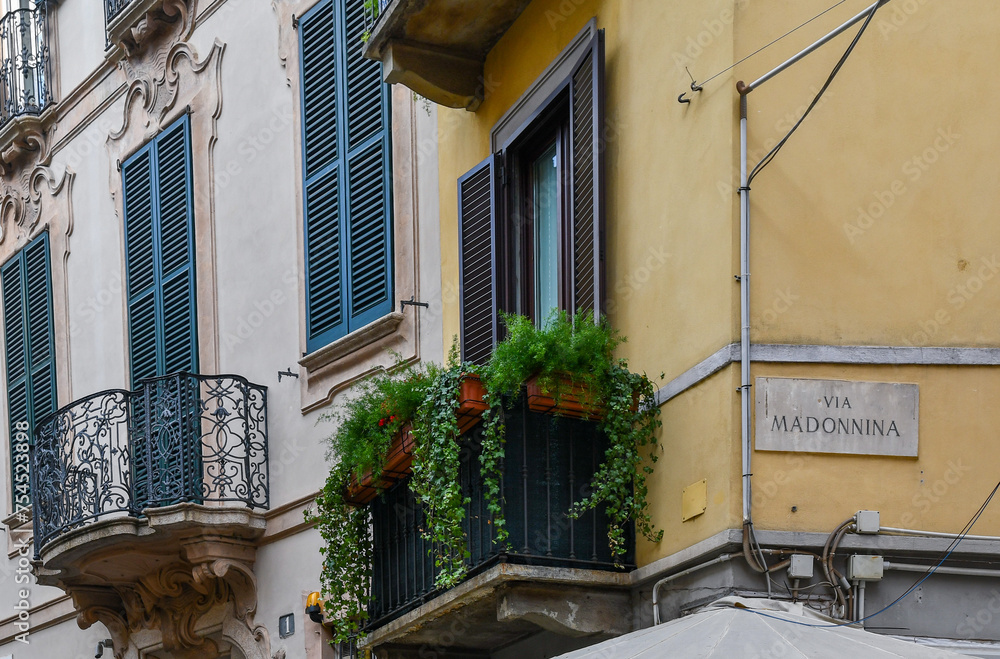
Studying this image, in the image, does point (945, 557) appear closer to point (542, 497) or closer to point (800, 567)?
point (800, 567)

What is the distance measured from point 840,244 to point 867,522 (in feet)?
4.23

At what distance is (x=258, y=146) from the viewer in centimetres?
1249

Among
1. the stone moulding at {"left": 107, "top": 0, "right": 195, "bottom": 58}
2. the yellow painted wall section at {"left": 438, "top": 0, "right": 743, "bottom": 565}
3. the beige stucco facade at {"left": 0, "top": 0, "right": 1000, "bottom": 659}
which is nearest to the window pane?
the beige stucco facade at {"left": 0, "top": 0, "right": 1000, "bottom": 659}

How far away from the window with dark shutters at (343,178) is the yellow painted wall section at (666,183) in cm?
256

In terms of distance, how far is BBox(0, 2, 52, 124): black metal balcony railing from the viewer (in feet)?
53.9

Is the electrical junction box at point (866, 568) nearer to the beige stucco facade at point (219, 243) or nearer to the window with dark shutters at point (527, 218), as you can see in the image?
the window with dark shutters at point (527, 218)

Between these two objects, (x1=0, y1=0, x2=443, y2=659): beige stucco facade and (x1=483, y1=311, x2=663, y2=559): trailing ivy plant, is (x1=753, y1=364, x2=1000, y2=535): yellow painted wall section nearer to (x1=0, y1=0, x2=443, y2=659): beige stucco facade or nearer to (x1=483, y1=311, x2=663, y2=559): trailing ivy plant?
(x1=483, y1=311, x2=663, y2=559): trailing ivy plant

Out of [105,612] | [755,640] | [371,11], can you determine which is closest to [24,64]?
[105,612]

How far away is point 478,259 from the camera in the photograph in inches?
381

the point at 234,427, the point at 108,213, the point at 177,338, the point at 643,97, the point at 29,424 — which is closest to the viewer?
the point at 643,97

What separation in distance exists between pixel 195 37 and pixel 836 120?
7.73 metres

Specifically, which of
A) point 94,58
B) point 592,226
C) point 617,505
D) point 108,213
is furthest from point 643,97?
point 94,58

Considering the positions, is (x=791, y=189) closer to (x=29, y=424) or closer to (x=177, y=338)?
(x=177, y=338)

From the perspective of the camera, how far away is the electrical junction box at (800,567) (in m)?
6.71
